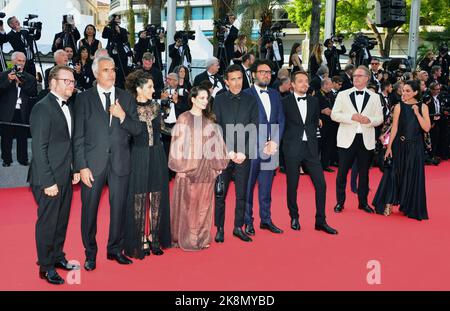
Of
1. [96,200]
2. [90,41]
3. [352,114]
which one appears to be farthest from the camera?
[90,41]

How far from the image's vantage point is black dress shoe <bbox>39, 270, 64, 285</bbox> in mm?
4258

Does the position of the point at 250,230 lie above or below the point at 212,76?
below

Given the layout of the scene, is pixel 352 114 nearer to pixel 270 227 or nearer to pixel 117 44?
pixel 270 227

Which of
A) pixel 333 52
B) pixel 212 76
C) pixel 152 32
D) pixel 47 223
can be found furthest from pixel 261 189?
pixel 333 52

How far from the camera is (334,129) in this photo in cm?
986

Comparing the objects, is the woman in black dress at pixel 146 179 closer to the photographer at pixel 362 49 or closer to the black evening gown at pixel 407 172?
the black evening gown at pixel 407 172

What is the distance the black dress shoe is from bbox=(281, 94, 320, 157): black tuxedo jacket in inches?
104

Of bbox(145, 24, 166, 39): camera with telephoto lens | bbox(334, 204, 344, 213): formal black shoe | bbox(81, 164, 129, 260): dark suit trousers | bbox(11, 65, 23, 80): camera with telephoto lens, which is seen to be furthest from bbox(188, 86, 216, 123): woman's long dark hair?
bbox(145, 24, 166, 39): camera with telephoto lens

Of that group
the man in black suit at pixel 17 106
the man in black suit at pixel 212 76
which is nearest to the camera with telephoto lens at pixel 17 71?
the man in black suit at pixel 17 106

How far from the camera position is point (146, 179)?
4879 mm

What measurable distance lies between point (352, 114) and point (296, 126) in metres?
1.09

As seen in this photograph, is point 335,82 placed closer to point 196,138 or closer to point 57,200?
point 196,138

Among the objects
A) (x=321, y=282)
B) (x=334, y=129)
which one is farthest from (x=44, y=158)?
(x=334, y=129)

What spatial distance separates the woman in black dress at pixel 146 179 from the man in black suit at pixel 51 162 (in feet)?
2.05
